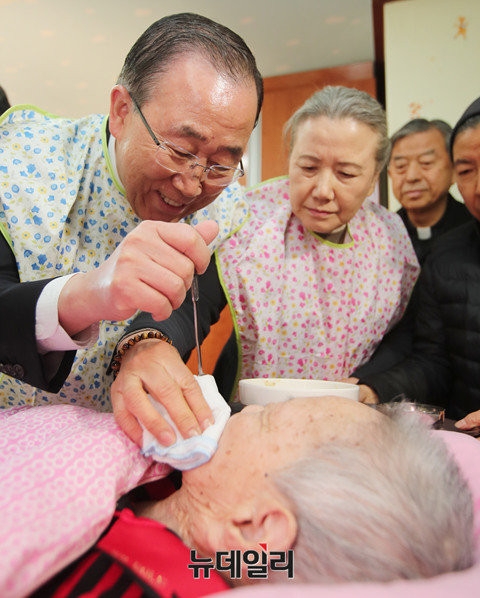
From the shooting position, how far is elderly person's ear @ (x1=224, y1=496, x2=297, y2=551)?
0.74 metres

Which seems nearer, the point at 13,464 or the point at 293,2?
the point at 13,464

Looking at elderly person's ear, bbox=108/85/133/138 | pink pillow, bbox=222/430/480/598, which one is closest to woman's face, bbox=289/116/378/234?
elderly person's ear, bbox=108/85/133/138

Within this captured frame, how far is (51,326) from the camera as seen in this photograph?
925mm

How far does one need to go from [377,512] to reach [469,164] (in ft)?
4.65

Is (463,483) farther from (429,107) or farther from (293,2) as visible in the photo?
(293,2)

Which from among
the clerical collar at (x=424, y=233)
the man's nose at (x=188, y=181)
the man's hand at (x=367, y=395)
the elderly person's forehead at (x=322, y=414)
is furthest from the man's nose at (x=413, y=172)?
the elderly person's forehead at (x=322, y=414)

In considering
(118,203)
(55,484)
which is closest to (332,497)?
(55,484)

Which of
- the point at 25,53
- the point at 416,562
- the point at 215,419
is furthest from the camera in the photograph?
the point at 25,53

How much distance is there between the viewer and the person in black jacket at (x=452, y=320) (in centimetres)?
164

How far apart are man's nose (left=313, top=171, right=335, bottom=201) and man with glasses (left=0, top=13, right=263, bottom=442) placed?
406 mm

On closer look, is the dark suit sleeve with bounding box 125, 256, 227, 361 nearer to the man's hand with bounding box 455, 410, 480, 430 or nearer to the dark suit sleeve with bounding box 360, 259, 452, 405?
the dark suit sleeve with bounding box 360, 259, 452, 405

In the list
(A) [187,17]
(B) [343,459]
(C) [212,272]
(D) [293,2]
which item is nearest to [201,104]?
(A) [187,17]

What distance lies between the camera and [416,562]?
68 centimetres

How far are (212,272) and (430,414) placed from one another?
86 cm
